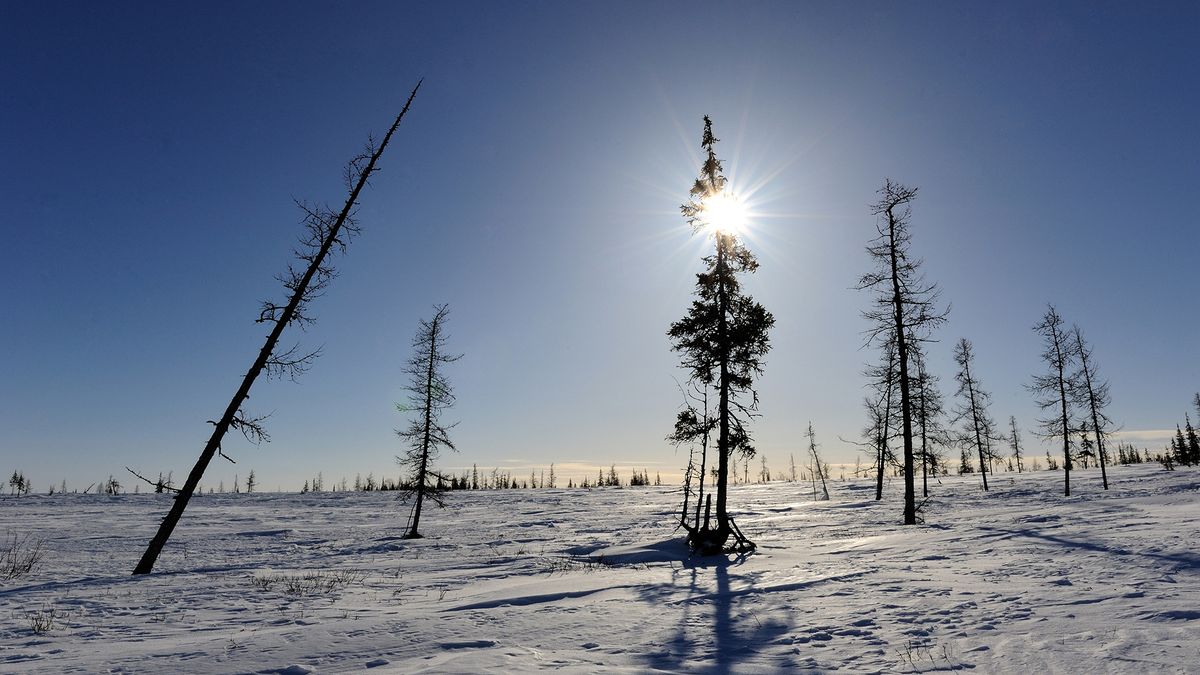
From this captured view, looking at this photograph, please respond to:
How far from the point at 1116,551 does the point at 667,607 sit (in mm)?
8532

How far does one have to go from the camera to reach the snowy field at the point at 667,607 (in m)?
5.54

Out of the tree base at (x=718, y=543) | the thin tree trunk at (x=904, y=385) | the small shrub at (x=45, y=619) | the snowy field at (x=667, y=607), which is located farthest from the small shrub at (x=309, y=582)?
the thin tree trunk at (x=904, y=385)

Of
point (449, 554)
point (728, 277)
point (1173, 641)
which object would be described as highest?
point (728, 277)

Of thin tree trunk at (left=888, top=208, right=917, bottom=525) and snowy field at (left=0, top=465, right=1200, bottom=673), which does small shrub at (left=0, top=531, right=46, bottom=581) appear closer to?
snowy field at (left=0, top=465, right=1200, bottom=673)

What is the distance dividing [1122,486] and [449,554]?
3746 centimetres

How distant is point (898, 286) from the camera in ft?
71.6

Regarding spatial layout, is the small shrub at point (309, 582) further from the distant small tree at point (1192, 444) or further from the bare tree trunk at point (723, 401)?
the distant small tree at point (1192, 444)

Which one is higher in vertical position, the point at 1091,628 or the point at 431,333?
the point at 431,333

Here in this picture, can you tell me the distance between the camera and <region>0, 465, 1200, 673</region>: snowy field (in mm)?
5535

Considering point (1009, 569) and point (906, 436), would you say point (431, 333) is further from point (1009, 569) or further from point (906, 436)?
point (1009, 569)

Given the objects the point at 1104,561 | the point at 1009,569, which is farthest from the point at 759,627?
the point at 1104,561

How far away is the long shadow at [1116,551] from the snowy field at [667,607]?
77 mm

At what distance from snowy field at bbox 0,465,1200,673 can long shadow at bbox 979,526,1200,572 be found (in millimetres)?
77

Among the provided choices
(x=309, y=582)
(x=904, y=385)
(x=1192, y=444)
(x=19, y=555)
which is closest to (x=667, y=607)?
→ (x=309, y=582)
